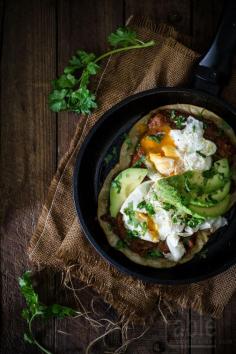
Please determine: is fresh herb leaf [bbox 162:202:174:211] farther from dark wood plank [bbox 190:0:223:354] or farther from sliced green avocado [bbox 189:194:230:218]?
dark wood plank [bbox 190:0:223:354]

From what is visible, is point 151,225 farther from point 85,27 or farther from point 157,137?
point 85,27

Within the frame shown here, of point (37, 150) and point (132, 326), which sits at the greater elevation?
point (37, 150)

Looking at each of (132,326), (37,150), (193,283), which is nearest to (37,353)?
(132,326)

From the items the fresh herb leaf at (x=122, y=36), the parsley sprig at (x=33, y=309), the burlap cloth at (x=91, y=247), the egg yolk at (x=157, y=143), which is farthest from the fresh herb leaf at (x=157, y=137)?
the parsley sprig at (x=33, y=309)

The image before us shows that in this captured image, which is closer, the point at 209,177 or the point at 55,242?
the point at 209,177

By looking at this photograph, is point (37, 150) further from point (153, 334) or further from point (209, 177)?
point (153, 334)
